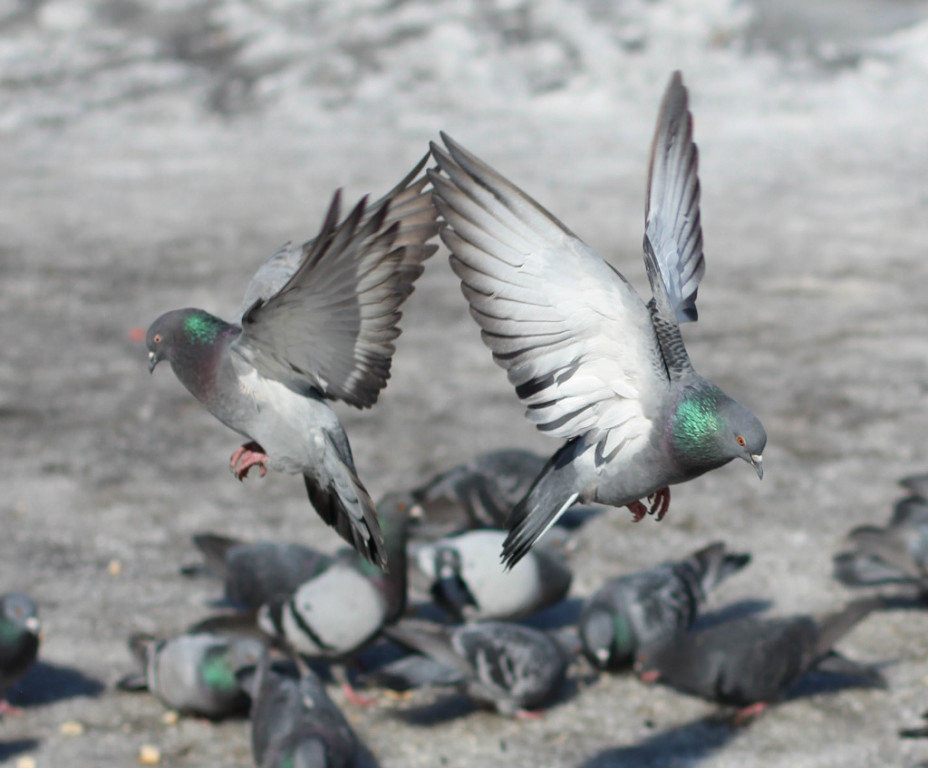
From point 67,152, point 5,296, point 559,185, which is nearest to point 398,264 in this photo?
point 5,296

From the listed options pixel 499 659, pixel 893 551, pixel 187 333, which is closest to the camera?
pixel 187 333

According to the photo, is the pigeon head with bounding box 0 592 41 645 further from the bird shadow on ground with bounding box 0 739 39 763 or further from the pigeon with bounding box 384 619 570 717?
the pigeon with bounding box 384 619 570 717

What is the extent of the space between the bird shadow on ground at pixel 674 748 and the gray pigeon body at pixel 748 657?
0.45 ft

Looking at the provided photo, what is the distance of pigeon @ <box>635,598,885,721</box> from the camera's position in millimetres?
4910

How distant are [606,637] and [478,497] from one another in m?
1.16

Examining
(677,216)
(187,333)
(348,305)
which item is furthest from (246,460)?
(677,216)

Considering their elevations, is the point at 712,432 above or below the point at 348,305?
below

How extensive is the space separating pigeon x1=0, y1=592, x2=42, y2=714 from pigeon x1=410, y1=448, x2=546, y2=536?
181cm

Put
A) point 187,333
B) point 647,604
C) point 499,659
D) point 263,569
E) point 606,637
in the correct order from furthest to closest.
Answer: point 263,569, point 647,604, point 606,637, point 499,659, point 187,333

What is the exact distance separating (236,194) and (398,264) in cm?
959

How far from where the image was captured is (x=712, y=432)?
2492 millimetres

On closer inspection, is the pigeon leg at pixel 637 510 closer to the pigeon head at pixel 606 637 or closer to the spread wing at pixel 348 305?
the spread wing at pixel 348 305

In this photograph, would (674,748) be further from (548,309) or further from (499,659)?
(548,309)

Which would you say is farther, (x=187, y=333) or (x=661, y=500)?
(x=661, y=500)
